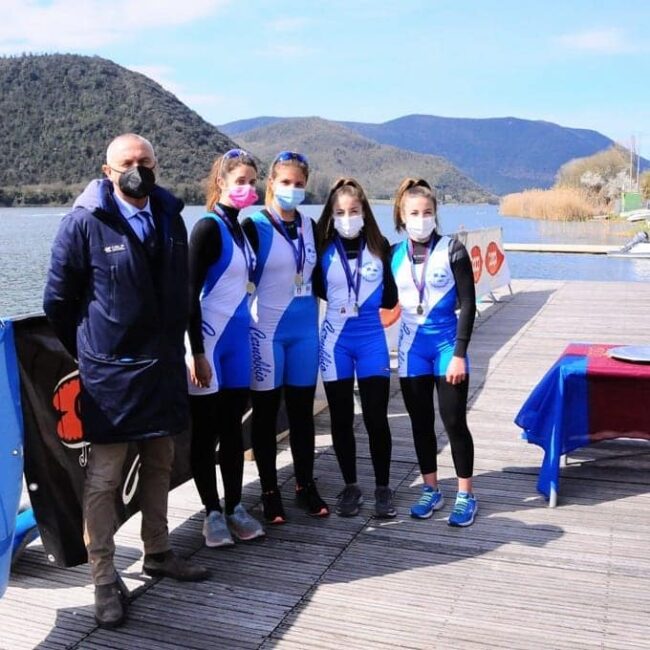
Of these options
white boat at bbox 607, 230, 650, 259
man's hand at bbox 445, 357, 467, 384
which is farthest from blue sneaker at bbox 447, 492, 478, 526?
white boat at bbox 607, 230, 650, 259

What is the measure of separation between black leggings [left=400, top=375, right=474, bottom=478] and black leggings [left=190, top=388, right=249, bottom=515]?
2.89 feet

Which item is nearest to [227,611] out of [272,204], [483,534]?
[483,534]

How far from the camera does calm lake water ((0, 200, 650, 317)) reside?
829 inches

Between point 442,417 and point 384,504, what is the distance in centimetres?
55

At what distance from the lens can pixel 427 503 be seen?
13.1 ft

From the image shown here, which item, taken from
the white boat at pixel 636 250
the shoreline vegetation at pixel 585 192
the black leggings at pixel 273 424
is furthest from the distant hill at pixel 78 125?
the black leggings at pixel 273 424

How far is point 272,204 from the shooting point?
3.75 m

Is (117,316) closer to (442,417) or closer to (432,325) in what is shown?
(432,325)

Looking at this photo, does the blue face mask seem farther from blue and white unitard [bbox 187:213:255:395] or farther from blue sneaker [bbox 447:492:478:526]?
blue sneaker [bbox 447:492:478:526]

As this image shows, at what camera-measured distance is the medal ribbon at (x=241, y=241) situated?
3508 mm

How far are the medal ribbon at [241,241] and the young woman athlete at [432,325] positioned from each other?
0.78m

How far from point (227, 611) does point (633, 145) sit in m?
69.0

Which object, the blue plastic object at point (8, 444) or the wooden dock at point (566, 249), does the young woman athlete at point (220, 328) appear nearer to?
the blue plastic object at point (8, 444)

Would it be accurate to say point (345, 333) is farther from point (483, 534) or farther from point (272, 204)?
point (483, 534)
